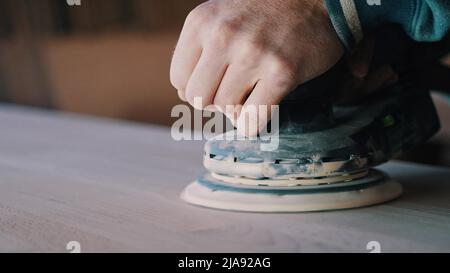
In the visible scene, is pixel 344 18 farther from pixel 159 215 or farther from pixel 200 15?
pixel 159 215

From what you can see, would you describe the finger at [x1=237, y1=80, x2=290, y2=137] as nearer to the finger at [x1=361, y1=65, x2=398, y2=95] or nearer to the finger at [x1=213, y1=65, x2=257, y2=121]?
the finger at [x1=213, y1=65, x2=257, y2=121]

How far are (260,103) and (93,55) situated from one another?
1.97m

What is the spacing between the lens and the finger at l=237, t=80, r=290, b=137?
58 cm

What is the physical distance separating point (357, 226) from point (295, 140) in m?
0.10

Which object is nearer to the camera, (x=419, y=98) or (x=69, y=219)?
(x=69, y=219)

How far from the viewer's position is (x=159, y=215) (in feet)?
2.04

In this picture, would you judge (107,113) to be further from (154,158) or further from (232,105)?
Answer: (232,105)

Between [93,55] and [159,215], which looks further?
[93,55]

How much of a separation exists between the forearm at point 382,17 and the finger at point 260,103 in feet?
0.24

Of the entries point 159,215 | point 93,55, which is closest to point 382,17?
point 159,215

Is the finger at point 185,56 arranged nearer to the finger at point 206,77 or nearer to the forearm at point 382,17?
the finger at point 206,77

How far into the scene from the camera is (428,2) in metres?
0.55
